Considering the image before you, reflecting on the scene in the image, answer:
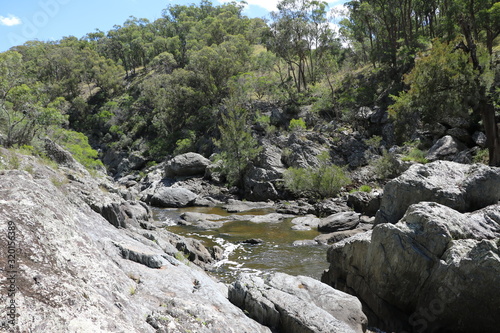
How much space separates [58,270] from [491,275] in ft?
29.7

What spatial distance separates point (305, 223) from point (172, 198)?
1446 cm

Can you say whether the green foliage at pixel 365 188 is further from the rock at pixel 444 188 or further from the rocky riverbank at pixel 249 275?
the rocky riverbank at pixel 249 275

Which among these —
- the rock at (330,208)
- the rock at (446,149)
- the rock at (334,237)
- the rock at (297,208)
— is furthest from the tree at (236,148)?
the rock at (334,237)

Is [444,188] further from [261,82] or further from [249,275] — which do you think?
[261,82]

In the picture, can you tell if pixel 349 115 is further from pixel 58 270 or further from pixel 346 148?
pixel 58 270

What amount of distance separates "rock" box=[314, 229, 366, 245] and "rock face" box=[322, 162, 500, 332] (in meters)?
6.06

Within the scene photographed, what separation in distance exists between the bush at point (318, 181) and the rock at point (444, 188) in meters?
14.5

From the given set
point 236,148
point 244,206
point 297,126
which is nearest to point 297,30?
point 297,126

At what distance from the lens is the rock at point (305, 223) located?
22.1 m

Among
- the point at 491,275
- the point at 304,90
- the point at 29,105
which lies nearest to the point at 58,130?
the point at 29,105

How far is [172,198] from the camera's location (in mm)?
32531

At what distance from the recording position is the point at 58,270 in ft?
15.0

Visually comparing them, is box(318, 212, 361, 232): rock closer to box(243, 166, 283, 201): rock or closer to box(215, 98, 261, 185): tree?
box(243, 166, 283, 201): rock

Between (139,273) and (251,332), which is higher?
(139,273)
